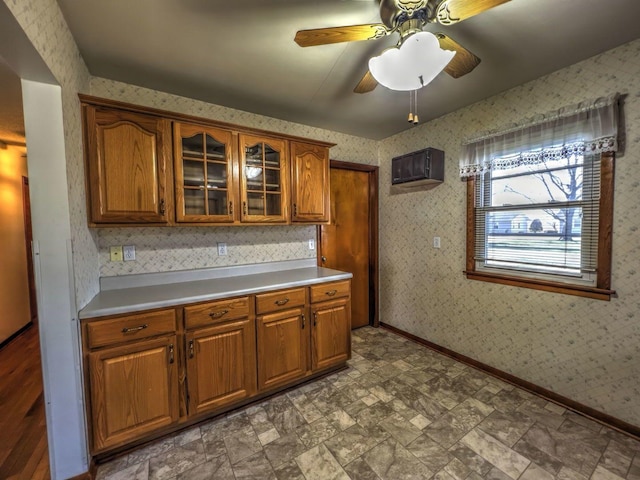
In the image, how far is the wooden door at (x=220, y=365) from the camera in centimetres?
175

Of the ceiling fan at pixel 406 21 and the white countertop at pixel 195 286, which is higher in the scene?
the ceiling fan at pixel 406 21

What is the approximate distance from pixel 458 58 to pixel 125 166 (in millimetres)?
2055

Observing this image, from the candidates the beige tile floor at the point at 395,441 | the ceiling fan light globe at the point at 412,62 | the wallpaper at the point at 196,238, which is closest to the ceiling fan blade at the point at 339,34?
the ceiling fan light globe at the point at 412,62

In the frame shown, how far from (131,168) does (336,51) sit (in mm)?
1507

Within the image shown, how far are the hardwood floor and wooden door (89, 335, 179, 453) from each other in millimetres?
400

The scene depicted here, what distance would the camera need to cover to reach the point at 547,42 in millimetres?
1618

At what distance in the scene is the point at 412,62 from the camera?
1.24 meters

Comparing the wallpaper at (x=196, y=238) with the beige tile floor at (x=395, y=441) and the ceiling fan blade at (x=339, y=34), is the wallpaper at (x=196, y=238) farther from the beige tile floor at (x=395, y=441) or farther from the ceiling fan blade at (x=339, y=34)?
the ceiling fan blade at (x=339, y=34)

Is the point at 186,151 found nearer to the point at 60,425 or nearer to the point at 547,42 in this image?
the point at 60,425

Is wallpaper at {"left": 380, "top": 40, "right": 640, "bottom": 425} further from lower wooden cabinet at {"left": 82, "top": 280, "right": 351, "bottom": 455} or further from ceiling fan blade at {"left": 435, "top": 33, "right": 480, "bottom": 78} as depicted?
lower wooden cabinet at {"left": 82, "top": 280, "right": 351, "bottom": 455}

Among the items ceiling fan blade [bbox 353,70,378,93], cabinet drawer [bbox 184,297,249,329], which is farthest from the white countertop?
ceiling fan blade [bbox 353,70,378,93]

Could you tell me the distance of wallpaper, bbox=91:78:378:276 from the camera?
2.00 meters

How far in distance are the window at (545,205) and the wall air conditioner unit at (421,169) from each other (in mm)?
252

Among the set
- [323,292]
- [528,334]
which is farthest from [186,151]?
[528,334]
